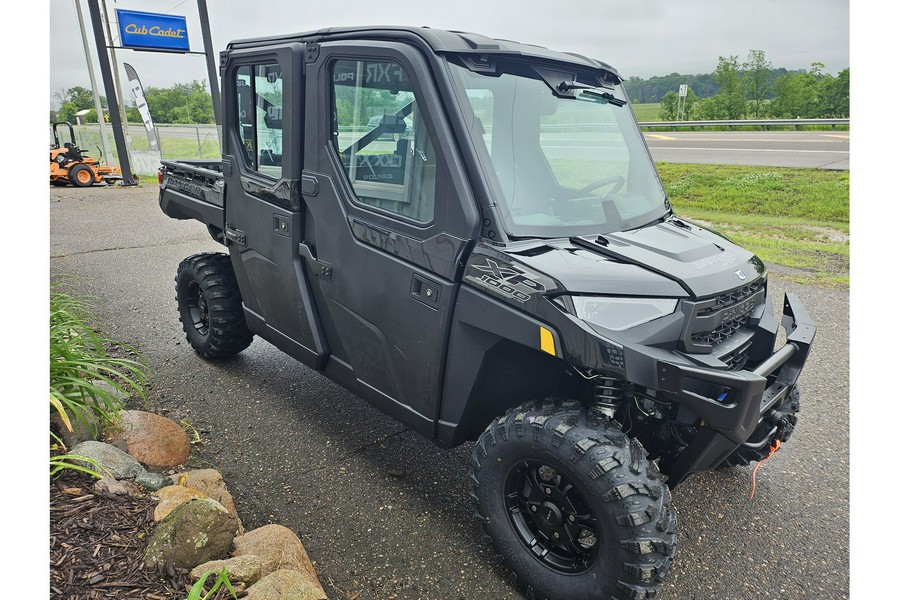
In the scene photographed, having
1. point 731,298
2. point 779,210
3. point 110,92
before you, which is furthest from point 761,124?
point 731,298

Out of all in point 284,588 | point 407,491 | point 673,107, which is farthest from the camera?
point 673,107

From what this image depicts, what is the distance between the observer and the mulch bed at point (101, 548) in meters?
2.01

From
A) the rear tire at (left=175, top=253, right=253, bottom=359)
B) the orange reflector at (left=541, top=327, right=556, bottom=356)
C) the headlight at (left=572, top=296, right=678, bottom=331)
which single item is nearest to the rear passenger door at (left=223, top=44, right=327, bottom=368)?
the rear tire at (left=175, top=253, right=253, bottom=359)

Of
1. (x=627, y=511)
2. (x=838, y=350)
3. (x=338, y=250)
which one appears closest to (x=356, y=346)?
(x=338, y=250)

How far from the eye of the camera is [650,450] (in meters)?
2.76

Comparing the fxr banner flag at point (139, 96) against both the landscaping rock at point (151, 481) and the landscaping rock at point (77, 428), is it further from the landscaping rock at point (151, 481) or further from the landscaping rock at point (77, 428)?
the landscaping rock at point (151, 481)

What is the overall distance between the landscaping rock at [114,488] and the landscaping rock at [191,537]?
1.23 ft

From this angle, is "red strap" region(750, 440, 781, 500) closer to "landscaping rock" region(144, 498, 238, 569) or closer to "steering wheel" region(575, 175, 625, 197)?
"steering wheel" region(575, 175, 625, 197)

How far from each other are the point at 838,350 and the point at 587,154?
11.1 feet

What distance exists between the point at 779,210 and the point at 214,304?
9.48 m

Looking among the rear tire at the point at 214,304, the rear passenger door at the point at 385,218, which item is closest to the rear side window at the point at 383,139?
the rear passenger door at the point at 385,218

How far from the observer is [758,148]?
60.4 ft

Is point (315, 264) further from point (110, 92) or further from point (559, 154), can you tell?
point (110, 92)

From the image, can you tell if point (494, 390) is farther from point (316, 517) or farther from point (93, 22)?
point (93, 22)
